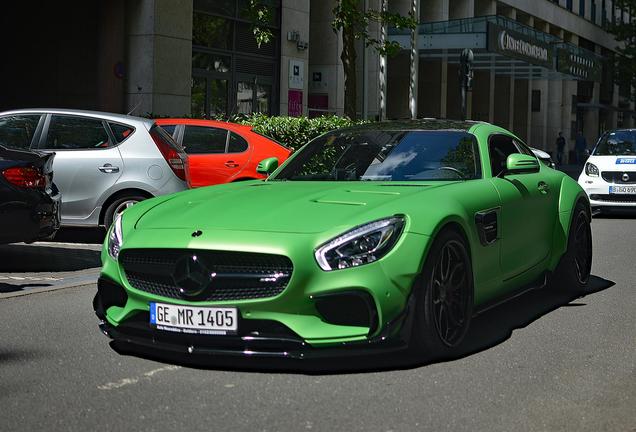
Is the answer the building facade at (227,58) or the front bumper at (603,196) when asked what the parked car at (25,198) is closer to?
the building facade at (227,58)

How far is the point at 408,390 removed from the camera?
199 inches

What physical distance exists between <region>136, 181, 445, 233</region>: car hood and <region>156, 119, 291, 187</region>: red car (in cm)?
704

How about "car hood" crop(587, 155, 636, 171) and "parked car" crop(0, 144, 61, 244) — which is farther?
"car hood" crop(587, 155, 636, 171)

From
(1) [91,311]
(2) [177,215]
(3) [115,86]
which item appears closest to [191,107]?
(3) [115,86]

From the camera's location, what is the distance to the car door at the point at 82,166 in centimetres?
1143

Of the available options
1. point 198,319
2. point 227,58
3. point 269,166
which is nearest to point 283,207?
point 198,319

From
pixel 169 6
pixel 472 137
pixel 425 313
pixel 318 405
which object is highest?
pixel 169 6

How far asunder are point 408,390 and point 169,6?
2013 cm

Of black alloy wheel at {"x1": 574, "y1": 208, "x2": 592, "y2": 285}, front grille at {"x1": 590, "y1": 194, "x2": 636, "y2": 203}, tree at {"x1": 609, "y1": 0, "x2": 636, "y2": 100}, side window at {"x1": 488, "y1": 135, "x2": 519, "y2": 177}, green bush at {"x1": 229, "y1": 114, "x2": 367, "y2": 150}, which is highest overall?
tree at {"x1": 609, "y1": 0, "x2": 636, "y2": 100}

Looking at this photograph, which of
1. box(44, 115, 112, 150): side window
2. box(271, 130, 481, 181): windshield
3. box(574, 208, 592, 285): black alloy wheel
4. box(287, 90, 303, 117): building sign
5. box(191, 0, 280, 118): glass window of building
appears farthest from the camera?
box(287, 90, 303, 117): building sign

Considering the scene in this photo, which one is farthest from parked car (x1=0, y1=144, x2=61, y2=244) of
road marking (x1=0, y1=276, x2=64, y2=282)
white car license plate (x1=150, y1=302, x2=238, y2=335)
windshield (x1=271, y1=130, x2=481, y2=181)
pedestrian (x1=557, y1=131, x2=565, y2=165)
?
pedestrian (x1=557, y1=131, x2=565, y2=165)

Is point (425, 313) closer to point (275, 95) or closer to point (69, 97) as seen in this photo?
point (69, 97)

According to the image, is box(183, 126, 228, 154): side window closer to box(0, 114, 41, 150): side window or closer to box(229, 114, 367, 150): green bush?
box(0, 114, 41, 150): side window

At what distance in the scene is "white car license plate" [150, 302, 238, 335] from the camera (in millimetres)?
5191
